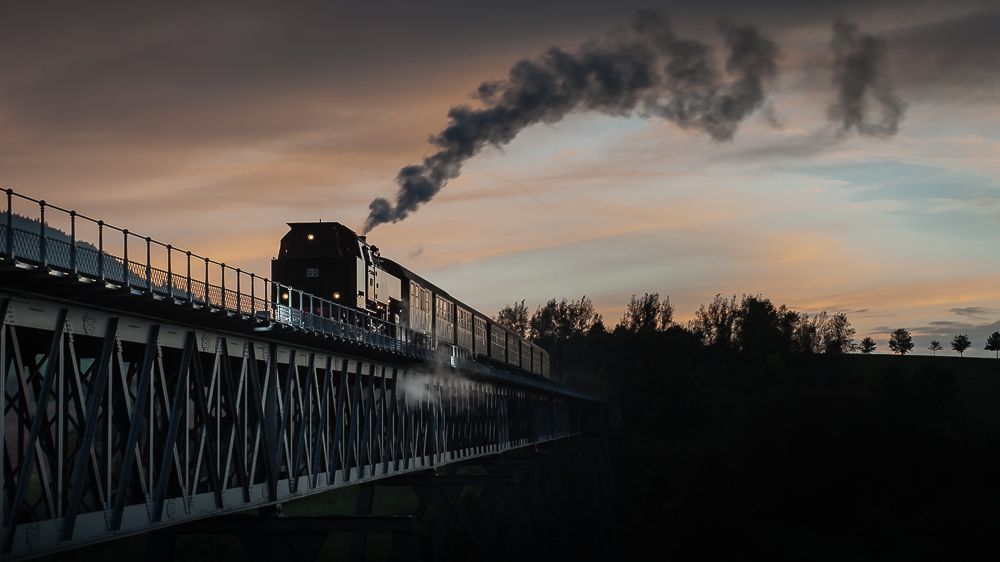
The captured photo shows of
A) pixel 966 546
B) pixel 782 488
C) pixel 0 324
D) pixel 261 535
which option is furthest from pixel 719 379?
pixel 0 324

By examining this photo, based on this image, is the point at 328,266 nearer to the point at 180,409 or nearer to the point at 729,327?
the point at 180,409

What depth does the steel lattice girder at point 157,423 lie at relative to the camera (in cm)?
1312

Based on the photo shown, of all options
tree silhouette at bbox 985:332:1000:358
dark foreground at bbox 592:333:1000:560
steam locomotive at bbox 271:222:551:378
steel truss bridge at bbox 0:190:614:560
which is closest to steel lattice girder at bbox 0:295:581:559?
steel truss bridge at bbox 0:190:614:560

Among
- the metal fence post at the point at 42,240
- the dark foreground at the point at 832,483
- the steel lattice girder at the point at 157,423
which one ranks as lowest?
the dark foreground at the point at 832,483

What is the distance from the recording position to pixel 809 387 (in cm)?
8575

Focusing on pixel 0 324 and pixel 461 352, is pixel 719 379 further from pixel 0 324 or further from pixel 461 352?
pixel 0 324

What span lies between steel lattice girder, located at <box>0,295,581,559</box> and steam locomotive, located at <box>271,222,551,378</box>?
5600 mm

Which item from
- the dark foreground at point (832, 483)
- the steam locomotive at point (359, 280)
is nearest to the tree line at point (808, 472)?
the dark foreground at point (832, 483)

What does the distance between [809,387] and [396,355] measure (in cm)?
6562

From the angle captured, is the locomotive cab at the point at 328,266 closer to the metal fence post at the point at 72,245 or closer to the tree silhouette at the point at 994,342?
the metal fence post at the point at 72,245

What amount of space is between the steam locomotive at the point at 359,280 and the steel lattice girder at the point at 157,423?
5600 mm

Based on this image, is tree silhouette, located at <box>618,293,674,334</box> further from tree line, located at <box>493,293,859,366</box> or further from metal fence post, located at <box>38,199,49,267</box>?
metal fence post, located at <box>38,199,49,267</box>

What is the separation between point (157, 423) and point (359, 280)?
1946 cm

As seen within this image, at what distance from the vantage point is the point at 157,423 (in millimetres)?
16062
